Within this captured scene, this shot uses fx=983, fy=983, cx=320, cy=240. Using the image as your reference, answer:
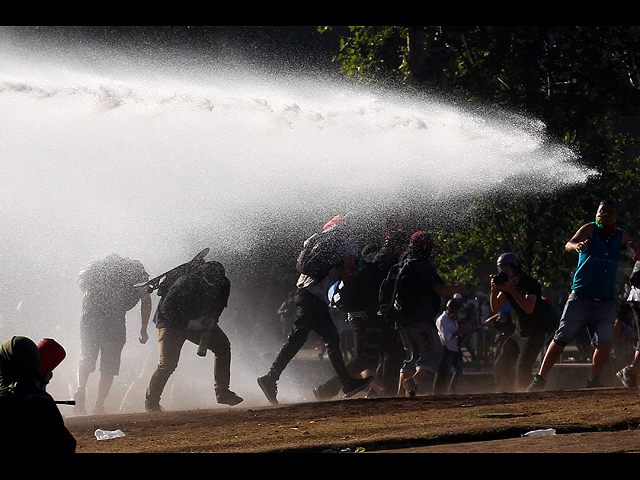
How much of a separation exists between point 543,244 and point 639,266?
5.28m

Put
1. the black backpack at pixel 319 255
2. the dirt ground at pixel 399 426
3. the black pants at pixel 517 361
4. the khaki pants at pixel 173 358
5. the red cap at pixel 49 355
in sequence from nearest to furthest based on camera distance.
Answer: the red cap at pixel 49 355, the dirt ground at pixel 399 426, the black backpack at pixel 319 255, the khaki pants at pixel 173 358, the black pants at pixel 517 361

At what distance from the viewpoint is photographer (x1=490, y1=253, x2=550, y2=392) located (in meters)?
9.59

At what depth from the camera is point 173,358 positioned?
31.3 feet

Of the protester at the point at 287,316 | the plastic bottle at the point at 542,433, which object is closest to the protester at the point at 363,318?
the plastic bottle at the point at 542,433

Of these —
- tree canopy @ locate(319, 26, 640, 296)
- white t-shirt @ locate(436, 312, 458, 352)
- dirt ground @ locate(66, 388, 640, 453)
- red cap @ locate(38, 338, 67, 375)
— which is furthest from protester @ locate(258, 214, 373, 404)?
tree canopy @ locate(319, 26, 640, 296)

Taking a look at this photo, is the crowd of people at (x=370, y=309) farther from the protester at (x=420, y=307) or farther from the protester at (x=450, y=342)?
the protester at (x=450, y=342)

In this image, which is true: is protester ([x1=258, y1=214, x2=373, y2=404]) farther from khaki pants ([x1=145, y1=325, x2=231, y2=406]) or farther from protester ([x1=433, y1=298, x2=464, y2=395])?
protester ([x1=433, y1=298, x2=464, y2=395])

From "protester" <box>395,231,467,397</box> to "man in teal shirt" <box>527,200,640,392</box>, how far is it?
3.66 feet

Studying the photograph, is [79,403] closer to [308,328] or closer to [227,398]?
[227,398]

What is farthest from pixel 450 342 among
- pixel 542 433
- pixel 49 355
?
pixel 49 355

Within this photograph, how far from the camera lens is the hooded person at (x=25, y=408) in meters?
3.83

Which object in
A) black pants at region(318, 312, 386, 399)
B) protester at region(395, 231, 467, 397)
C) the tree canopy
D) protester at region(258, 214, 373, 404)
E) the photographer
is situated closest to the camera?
protester at region(395, 231, 467, 397)

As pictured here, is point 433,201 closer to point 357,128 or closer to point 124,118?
point 357,128
